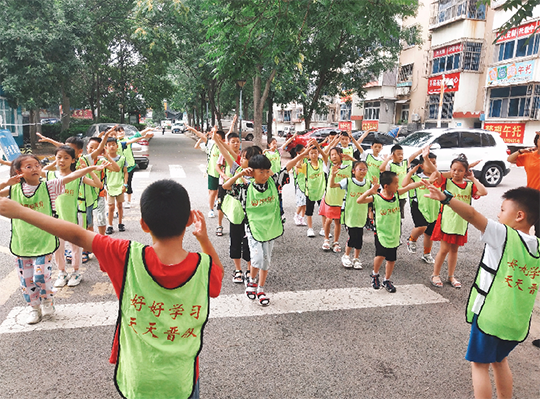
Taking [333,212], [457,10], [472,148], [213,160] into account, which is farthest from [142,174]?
[457,10]

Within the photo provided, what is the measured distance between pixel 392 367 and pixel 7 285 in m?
4.09

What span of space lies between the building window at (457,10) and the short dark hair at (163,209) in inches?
1048

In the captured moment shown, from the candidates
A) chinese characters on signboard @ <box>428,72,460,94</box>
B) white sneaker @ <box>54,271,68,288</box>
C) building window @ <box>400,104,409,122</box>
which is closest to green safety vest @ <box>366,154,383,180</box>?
white sneaker @ <box>54,271,68,288</box>

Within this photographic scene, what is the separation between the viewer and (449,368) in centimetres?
307

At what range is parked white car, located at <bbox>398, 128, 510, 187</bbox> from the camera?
11445 millimetres

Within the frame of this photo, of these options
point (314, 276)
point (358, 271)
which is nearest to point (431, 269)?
point (358, 271)

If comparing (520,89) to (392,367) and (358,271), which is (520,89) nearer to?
(358,271)

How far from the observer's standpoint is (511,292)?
2305mm

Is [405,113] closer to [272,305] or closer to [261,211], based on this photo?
[261,211]

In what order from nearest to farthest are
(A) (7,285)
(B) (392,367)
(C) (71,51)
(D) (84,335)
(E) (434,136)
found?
(B) (392,367)
(D) (84,335)
(A) (7,285)
(E) (434,136)
(C) (71,51)

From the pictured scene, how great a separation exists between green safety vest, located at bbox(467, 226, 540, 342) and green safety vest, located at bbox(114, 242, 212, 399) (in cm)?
169

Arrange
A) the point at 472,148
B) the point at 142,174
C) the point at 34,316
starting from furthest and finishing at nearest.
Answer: the point at 142,174 → the point at 472,148 → the point at 34,316

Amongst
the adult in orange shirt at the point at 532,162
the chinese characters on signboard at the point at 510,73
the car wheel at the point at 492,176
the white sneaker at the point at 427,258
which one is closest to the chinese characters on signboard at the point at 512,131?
the chinese characters on signboard at the point at 510,73

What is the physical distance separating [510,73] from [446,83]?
3981 mm
